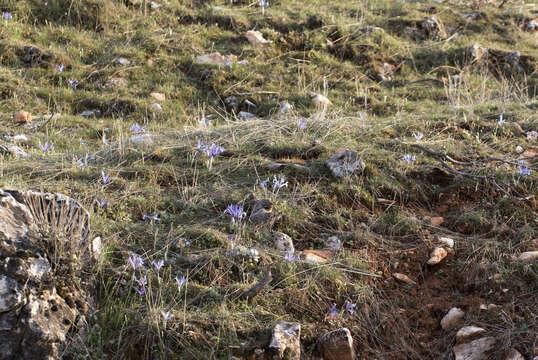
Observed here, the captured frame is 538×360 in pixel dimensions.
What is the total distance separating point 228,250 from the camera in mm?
2744

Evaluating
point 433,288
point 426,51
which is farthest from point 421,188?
point 426,51

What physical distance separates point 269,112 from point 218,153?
1.77 m

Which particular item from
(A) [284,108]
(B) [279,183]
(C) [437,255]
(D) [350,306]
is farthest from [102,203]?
(A) [284,108]

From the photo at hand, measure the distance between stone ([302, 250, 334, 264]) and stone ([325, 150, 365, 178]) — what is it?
744 mm

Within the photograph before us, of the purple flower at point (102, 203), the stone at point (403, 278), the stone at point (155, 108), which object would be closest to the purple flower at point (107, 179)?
the purple flower at point (102, 203)

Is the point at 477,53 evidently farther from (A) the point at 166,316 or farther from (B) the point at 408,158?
(A) the point at 166,316

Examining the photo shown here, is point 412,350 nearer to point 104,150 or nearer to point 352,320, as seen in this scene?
point 352,320

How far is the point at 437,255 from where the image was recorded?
9.72ft

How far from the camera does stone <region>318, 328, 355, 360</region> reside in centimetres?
235

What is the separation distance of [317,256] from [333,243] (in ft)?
0.64

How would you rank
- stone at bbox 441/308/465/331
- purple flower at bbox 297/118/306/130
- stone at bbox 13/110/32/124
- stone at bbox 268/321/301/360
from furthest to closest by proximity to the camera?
stone at bbox 13/110/32/124
purple flower at bbox 297/118/306/130
stone at bbox 441/308/465/331
stone at bbox 268/321/301/360

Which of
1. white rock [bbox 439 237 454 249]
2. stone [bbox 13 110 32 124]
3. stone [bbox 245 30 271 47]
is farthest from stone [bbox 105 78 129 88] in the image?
white rock [bbox 439 237 454 249]

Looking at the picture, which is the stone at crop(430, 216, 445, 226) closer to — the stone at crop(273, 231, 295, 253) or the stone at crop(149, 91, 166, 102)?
the stone at crop(273, 231, 295, 253)

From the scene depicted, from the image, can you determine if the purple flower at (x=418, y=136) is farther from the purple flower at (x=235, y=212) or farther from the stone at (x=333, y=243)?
the purple flower at (x=235, y=212)
